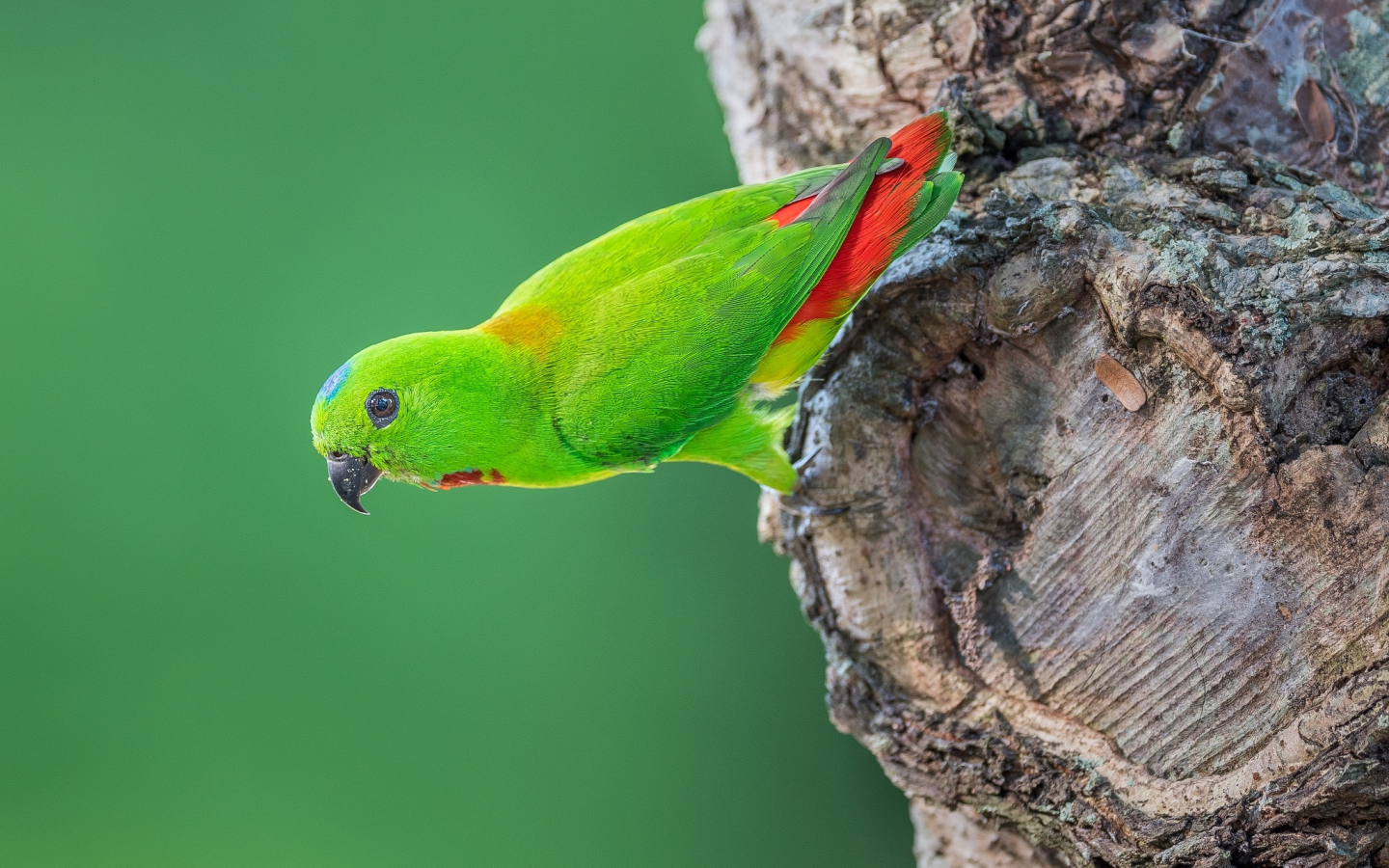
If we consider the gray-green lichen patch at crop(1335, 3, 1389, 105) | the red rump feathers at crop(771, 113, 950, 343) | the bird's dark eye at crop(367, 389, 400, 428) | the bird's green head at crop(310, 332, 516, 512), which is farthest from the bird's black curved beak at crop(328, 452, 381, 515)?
the gray-green lichen patch at crop(1335, 3, 1389, 105)

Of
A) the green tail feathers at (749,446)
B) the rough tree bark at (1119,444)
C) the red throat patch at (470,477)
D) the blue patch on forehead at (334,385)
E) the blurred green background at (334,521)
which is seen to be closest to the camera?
the rough tree bark at (1119,444)

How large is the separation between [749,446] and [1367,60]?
1.56m

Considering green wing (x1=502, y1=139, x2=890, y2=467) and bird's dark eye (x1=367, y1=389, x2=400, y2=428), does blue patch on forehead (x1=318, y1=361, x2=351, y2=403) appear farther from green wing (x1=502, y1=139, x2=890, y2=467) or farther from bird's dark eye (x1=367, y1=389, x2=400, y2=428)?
green wing (x1=502, y1=139, x2=890, y2=467)

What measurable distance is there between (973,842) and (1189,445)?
1043 mm

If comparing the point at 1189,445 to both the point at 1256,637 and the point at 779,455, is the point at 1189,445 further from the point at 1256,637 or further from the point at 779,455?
the point at 779,455

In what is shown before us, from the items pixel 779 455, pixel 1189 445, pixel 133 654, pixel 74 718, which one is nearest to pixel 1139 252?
pixel 1189 445

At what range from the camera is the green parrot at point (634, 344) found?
1863 millimetres

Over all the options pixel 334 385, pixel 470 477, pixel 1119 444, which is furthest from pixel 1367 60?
pixel 334 385

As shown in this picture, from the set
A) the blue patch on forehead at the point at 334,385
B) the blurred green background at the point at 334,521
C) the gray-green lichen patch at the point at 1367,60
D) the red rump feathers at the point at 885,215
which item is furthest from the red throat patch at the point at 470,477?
the gray-green lichen patch at the point at 1367,60

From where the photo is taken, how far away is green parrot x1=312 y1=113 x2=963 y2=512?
186 centimetres

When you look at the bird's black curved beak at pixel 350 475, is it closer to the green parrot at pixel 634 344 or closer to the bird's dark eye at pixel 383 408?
the green parrot at pixel 634 344

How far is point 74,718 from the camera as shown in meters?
3.05

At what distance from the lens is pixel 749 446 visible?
213cm

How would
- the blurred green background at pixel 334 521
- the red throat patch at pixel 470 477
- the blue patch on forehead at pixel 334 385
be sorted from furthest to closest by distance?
the blurred green background at pixel 334 521 < the red throat patch at pixel 470 477 < the blue patch on forehead at pixel 334 385
